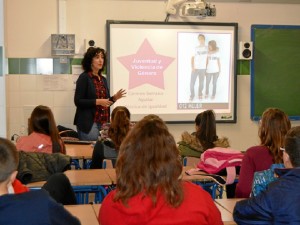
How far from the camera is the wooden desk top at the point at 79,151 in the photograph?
4.43 metres

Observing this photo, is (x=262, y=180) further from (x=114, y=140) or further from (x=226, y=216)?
(x=114, y=140)

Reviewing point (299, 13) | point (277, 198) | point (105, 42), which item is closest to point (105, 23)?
point (105, 42)

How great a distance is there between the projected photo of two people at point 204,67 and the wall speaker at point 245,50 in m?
0.20

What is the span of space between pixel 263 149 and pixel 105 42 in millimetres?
4109

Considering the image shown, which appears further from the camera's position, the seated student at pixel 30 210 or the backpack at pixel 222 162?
the backpack at pixel 222 162

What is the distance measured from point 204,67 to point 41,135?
148 inches

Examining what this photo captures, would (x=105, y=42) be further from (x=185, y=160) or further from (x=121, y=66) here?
(x=185, y=160)

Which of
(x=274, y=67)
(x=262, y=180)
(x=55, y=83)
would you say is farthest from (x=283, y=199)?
(x=274, y=67)

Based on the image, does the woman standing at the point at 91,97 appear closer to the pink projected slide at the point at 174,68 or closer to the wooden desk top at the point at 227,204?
the pink projected slide at the point at 174,68

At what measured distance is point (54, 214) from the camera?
171cm

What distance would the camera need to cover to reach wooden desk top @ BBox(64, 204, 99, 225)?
7.74ft

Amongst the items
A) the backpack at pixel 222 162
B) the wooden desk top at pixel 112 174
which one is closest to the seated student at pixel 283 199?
the wooden desk top at pixel 112 174

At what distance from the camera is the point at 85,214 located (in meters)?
2.48

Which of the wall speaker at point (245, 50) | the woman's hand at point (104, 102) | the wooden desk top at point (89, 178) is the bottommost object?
the wooden desk top at point (89, 178)
